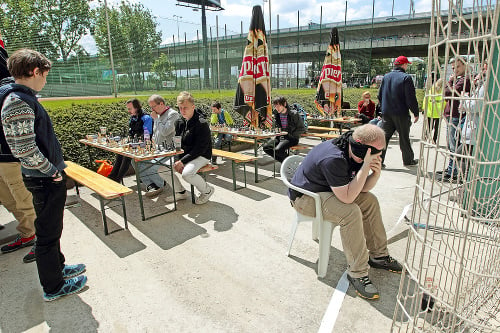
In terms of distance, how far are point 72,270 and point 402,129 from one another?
18.9ft

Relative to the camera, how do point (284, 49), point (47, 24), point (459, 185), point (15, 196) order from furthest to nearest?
point (284, 49), point (47, 24), point (15, 196), point (459, 185)

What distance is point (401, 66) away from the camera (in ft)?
19.2

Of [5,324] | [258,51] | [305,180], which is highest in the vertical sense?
[258,51]

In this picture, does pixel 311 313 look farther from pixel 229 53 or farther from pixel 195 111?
pixel 229 53

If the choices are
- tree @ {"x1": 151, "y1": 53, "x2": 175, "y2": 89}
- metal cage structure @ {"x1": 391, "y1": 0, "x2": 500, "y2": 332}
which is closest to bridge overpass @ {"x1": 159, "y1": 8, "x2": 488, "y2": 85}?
tree @ {"x1": 151, "y1": 53, "x2": 175, "y2": 89}

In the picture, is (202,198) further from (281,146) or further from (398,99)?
(398,99)

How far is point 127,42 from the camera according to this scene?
1583 centimetres

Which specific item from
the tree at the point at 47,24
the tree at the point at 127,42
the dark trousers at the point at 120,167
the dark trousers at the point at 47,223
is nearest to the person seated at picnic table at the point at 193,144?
the dark trousers at the point at 120,167

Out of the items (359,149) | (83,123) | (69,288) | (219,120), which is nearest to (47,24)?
(83,123)

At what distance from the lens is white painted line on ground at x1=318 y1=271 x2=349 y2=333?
2195 mm

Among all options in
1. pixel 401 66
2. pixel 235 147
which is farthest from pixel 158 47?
pixel 401 66

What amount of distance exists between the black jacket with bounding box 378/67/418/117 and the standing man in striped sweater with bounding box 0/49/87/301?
18.2ft

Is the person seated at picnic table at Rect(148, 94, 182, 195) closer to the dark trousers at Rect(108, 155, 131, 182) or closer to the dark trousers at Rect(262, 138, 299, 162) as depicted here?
the dark trousers at Rect(108, 155, 131, 182)

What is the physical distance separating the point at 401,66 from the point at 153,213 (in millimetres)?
5179
